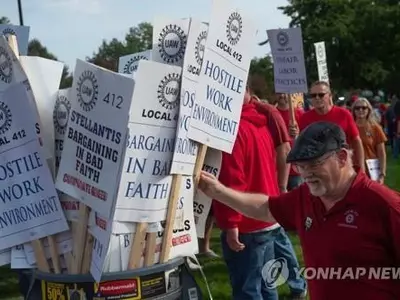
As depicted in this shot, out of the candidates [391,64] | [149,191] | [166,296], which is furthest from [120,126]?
[391,64]

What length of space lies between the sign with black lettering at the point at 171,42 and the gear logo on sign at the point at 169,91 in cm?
16

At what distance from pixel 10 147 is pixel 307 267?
1.34 metres

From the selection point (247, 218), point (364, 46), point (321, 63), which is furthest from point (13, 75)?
point (364, 46)

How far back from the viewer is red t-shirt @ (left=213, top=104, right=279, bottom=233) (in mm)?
4348

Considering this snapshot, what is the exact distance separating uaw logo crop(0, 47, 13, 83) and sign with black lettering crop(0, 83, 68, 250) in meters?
0.07

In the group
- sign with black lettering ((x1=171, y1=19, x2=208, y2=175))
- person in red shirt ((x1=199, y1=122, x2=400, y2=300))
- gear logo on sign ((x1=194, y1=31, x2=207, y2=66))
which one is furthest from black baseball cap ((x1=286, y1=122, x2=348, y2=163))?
gear logo on sign ((x1=194, y1=31, x2=207, y2=66))

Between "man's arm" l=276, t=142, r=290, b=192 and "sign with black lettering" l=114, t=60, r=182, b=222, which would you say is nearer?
"sign with black lettering" l=114, t=60, r=182, b=222

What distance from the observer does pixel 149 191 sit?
2947 millimetres

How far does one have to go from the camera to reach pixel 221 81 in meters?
3.25

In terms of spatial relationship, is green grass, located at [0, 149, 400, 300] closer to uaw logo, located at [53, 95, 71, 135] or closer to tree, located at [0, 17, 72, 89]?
tree, located at [0, 17, 72, 89]

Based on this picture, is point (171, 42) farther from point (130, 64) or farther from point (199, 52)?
point (130, 64)

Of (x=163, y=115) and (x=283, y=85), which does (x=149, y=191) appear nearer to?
A: (x=163, y=115)

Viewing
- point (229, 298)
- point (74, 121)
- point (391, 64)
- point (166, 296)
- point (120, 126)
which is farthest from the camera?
point (391, 64)

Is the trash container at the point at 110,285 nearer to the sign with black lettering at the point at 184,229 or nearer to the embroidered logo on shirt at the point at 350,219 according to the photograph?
the sign with black lettering at the point at 184,229
